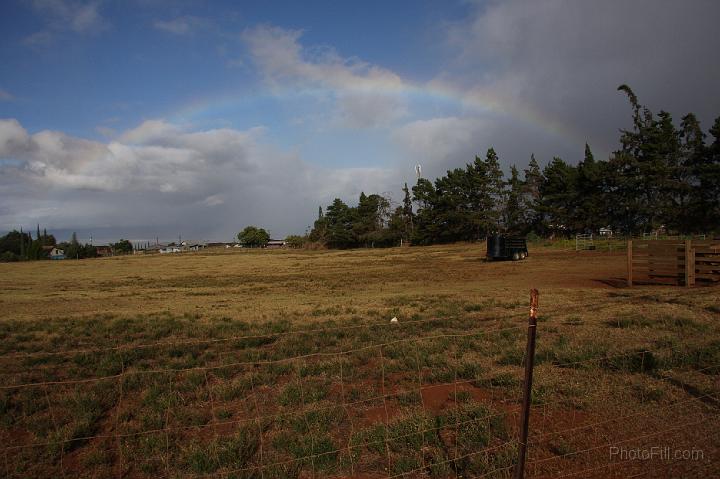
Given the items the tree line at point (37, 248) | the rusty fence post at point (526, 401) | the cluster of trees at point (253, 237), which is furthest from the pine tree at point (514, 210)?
the cluster of trees at point (253, 237)

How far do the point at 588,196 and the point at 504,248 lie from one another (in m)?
32.5

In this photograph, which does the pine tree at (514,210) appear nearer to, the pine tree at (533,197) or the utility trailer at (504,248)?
the pine tree at (533,197)

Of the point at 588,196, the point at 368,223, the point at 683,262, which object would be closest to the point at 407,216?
the point at 368,223

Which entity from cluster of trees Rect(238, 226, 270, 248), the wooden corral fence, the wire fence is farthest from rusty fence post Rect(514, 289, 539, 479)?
cluster of trees Rect(238, 226, 270, 248)

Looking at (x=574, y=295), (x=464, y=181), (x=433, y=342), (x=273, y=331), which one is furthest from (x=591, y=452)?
(x=464, y=181)

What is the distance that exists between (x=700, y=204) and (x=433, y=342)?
58846 millimetres

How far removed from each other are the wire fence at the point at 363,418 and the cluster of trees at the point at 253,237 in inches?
7028

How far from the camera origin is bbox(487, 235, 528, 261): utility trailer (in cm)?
3834

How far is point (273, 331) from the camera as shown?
1109cm

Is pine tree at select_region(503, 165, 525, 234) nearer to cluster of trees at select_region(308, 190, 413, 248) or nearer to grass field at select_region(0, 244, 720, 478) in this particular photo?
cluster of trees at select_region(308, 190, 413, 248)

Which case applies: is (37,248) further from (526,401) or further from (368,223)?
(526,401)

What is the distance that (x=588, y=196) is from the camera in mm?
62844

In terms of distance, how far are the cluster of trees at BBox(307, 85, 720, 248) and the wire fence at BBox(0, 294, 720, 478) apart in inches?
2266

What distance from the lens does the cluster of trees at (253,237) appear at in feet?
600
